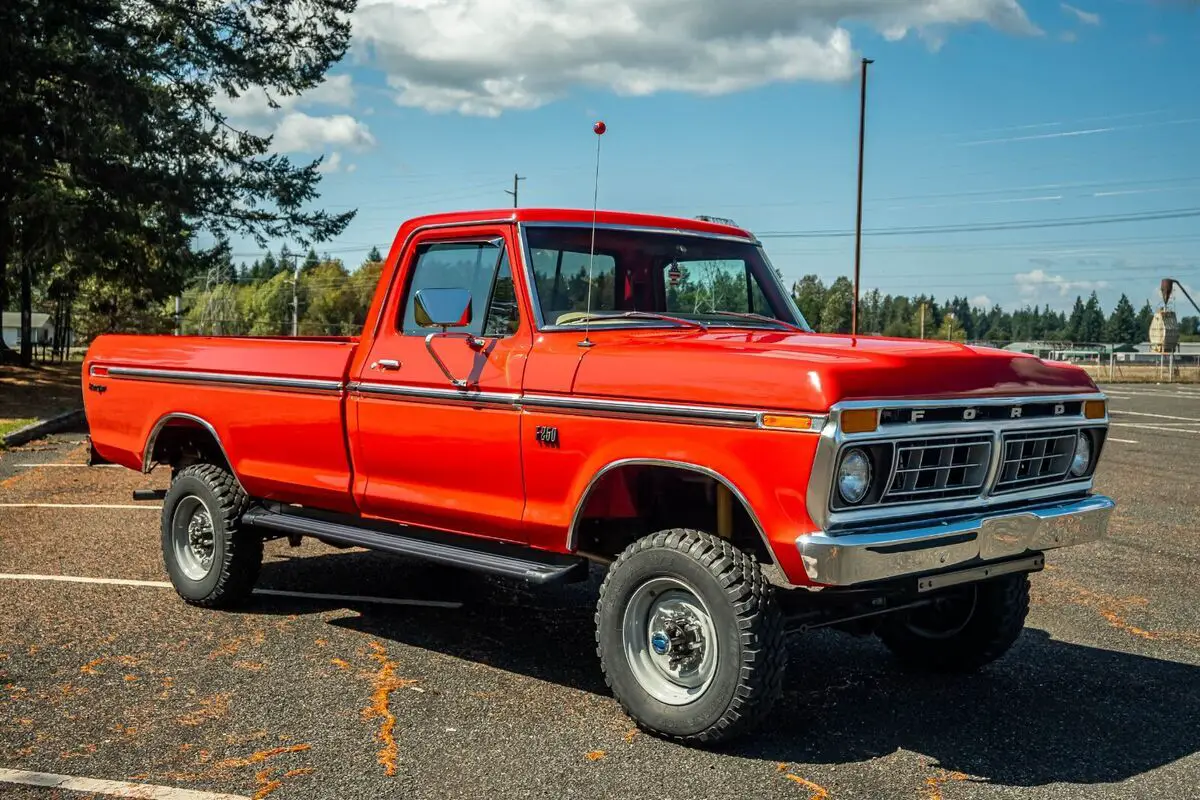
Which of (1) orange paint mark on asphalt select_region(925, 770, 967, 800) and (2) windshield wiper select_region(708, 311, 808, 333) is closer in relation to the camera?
(1) orange paint mark on asphalt select_region(925, 770, 967, 800)

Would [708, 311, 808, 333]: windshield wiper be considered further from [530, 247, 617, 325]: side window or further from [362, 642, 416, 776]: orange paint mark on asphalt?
[362, 642, 416, 776]: orange paint mark on asphalt

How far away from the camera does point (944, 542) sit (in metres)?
4.59

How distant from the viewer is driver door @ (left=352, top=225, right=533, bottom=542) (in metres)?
5.53

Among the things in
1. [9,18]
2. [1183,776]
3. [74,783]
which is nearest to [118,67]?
[9,18]

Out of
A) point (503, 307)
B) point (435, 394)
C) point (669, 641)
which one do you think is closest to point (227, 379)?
point (435, 394)

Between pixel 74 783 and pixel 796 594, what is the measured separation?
277 cm

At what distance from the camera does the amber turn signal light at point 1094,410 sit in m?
5.40

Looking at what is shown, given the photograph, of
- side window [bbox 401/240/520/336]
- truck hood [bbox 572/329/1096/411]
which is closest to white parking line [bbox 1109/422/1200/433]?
truck hood [bbox 572/329/1096/411]

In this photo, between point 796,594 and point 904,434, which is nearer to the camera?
point 904,434

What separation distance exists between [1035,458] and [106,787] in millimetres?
3844

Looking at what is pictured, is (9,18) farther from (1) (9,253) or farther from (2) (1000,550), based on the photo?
(2) (1000,550)

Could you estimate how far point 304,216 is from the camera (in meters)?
29.7

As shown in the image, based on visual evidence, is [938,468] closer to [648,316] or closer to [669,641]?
[669,641]

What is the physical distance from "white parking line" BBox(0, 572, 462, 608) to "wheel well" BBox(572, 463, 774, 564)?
1968mm
